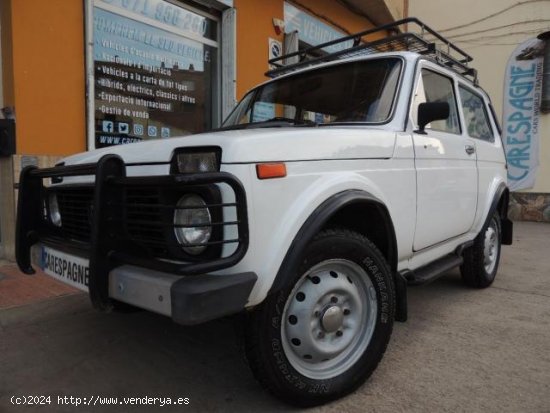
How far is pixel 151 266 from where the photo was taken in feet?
6.10

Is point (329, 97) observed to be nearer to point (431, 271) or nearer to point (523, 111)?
point (431, 271)

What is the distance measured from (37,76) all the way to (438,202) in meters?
3.91

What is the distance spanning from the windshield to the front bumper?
1086 mm

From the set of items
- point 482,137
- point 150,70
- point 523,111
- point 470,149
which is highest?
point 523,111

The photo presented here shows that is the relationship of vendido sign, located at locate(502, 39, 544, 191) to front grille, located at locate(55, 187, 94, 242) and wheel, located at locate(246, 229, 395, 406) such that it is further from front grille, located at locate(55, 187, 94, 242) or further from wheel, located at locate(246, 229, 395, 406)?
front grille, located at locate(55, 187, 94, 242)

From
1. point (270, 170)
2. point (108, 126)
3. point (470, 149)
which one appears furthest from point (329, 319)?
point (108, 126)

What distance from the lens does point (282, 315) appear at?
2.01 meters

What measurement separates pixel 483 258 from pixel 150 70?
14.8 feet

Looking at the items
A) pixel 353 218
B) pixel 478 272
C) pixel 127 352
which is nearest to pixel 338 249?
pixel 353 218

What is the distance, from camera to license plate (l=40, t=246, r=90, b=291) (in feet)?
7.04

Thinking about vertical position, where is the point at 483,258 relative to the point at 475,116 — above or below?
below

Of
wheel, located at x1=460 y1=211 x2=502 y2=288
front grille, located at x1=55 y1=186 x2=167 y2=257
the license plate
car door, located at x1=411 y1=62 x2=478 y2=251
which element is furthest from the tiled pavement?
wheel, located at x1=460 y1=211 x2=502 y2=288

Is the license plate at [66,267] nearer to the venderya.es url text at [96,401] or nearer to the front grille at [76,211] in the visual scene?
the front grille at [76,211]

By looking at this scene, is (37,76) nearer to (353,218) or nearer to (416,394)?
(353,218)
